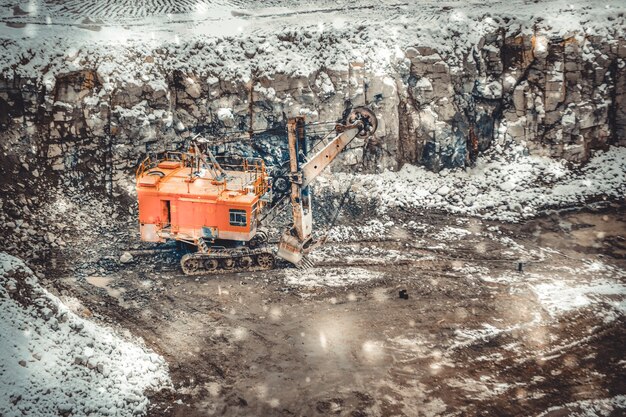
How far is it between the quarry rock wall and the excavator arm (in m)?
3.44

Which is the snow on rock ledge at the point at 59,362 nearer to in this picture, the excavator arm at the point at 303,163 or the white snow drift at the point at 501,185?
the excavator arm at the point at 303,163

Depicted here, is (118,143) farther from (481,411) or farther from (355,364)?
(481,411)

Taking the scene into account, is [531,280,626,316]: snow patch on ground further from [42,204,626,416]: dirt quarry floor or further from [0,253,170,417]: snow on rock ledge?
[0,253,170,417]: snow on rock ledge

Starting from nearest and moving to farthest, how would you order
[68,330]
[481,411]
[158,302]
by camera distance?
[481,411]
[68,330]
[158,302]

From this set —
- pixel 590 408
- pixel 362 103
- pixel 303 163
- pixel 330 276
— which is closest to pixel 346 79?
pixel 362 103

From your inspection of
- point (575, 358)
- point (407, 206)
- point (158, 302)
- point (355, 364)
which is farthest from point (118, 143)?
point (575, 358)

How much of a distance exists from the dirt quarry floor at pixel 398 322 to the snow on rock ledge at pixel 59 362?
0.64 metres

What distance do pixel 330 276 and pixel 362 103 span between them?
7577mm

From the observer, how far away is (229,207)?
14891mm

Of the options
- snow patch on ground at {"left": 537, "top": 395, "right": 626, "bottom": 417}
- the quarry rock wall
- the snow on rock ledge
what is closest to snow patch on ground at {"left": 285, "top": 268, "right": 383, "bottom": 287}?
the snow on rock ledge

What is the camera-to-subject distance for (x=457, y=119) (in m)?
20.0

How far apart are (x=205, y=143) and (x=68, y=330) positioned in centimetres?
668

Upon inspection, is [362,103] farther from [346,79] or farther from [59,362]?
[59,362]

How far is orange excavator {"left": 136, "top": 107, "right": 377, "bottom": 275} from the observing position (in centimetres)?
1491
